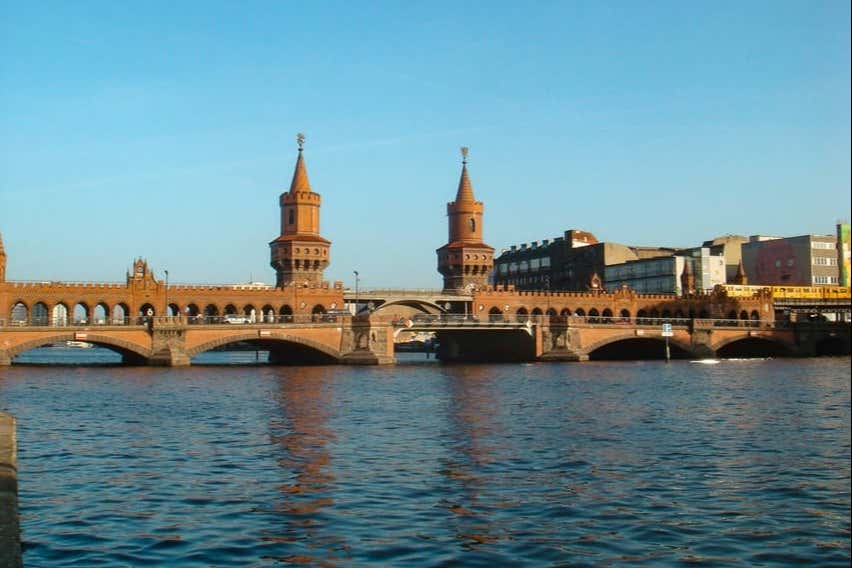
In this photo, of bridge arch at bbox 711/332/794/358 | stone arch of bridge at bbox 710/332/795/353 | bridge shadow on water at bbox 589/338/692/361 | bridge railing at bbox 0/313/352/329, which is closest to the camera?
bridge railing at bbox 0/313/352/329

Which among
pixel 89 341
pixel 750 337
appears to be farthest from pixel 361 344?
pixel 750 337

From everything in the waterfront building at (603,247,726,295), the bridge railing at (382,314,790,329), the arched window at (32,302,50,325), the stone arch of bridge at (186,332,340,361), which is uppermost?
the waterfront building at (603,247,726,295)

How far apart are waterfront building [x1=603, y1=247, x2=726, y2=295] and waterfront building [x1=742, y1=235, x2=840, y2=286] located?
17.2ft

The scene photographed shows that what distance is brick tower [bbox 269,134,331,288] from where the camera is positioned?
123125 mm

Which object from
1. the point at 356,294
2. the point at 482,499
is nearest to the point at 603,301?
the point at 356,294

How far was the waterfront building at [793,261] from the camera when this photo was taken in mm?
142125

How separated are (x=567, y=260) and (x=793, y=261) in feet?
137

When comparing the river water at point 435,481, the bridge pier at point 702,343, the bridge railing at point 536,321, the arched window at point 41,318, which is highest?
the arched window at point 41,318

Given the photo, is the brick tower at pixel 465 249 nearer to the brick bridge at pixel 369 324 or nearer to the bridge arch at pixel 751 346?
the brick bridge at pixel 369 324

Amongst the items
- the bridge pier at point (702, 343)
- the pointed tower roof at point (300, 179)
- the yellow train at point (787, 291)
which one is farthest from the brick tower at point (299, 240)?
the yellow train at point (787, 291)

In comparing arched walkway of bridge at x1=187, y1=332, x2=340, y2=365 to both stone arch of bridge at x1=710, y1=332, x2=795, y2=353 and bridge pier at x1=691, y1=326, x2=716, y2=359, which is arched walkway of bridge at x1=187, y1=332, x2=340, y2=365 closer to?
bridge pier at x1=691, y1=326, x2=716, y2=359

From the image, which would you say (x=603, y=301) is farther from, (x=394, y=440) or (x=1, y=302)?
(x=394, y=440)

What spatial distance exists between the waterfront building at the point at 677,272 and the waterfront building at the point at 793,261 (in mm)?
5247

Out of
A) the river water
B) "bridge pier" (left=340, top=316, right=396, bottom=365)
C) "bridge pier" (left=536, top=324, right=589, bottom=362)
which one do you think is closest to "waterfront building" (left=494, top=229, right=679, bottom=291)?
"bridge pier" (left=536, top=324, right=589, bottom=362)
